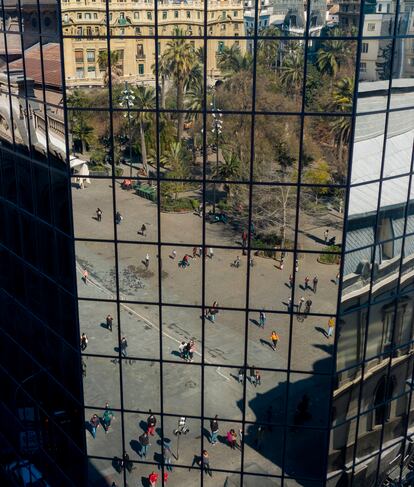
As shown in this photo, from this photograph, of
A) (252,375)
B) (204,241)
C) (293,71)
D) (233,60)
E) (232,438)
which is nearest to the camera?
(293,71)

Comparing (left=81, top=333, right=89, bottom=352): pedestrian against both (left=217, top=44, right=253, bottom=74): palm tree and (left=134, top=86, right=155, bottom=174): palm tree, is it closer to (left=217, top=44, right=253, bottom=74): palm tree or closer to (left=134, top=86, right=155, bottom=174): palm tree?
(left=134, top=86, right=155, bottom=174): palm tree

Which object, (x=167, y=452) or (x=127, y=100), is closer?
(x=127, y=100)

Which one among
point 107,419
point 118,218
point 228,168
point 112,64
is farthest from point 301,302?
point 112,64

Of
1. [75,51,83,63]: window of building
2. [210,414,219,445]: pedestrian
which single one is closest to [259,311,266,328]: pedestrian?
[210,414,219,445]: pedestrian

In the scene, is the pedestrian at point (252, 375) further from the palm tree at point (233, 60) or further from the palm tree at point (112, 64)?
the palm tree at point (112, 64)

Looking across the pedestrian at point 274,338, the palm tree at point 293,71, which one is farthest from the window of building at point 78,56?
the pedestrian at point 274,338

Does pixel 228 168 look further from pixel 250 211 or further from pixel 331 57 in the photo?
pixel 331 57

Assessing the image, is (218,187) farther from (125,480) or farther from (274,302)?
(125,480)
